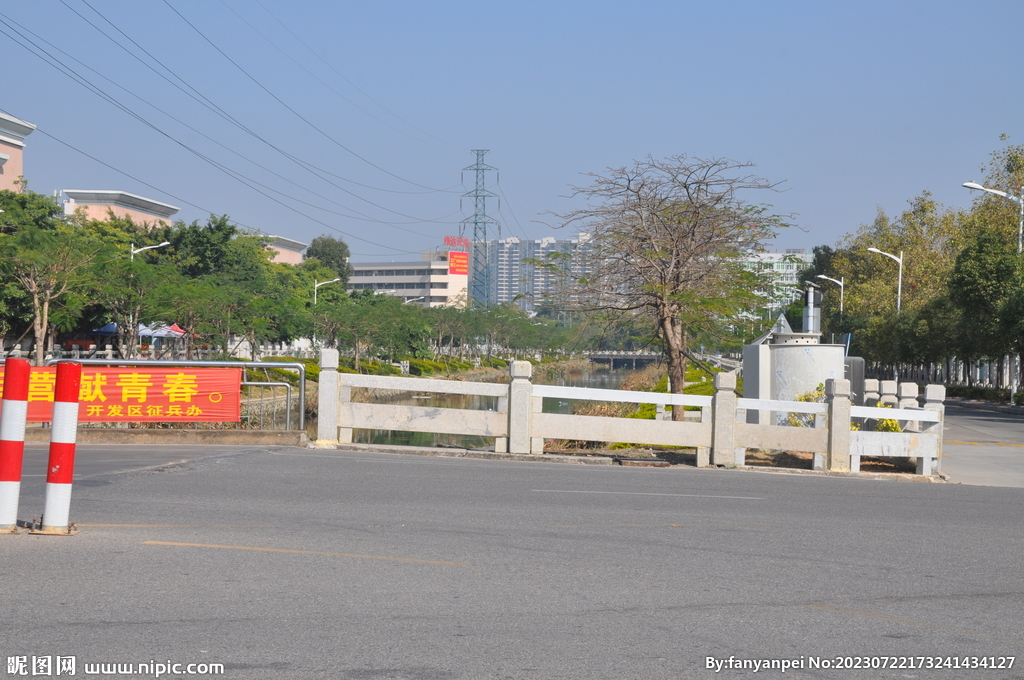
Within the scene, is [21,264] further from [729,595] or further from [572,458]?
[729,595]

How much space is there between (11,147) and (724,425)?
3037 inches

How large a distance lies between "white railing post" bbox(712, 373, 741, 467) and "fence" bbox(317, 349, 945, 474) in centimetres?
2

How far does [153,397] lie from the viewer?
1719cm

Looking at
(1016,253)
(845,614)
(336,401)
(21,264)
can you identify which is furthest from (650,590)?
(1016,253)

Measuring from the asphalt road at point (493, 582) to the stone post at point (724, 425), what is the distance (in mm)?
5175

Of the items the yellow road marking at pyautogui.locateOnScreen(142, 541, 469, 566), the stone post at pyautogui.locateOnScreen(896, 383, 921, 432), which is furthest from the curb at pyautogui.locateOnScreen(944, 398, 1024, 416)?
the yellow road marking at pyautogui.locateOnScreen(142, 541, 469, 566)

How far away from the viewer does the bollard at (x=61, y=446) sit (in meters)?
7.07

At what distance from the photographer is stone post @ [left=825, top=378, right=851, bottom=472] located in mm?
16312

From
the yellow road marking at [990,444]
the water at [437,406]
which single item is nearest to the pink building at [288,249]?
the water at [437,406]

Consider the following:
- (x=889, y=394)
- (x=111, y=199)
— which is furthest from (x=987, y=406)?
(x=111, y=199)

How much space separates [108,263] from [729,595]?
4191cm

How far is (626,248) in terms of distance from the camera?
2339cm

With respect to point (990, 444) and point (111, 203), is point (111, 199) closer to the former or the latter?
point (111, 203)

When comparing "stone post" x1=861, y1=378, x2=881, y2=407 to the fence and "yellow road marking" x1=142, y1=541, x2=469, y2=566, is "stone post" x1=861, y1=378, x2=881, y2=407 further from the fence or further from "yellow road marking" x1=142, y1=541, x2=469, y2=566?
"yellow road marking" x1=142, y1=541, x2=469, y2=566
